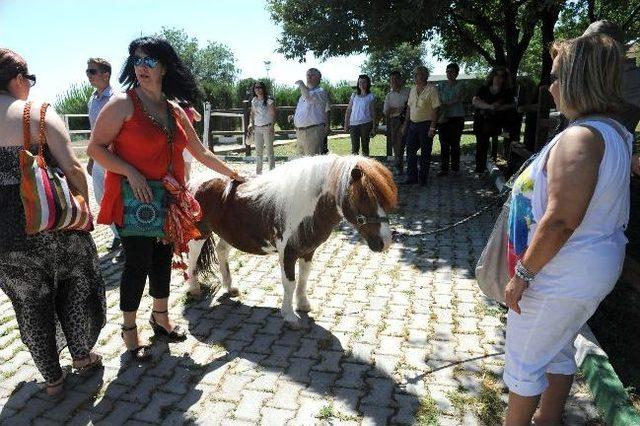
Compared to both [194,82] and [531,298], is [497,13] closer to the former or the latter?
[194,82]

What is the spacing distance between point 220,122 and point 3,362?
26.0m

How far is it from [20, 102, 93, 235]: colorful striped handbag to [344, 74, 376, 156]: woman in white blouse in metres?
8.14

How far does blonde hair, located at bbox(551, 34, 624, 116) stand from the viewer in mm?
1730

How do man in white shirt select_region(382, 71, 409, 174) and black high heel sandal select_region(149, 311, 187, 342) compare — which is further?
man in white shirt select_region(382, 71, 409, 174)

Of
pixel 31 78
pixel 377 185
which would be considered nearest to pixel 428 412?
pixel 377 185

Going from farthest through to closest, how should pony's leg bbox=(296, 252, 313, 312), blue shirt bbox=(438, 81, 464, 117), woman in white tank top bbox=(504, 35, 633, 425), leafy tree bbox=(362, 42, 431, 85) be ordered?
leafy tree bbox=(362, 42, 431, 85) < blue shirt bbox=(438, 81, 464, 117) < pony's leg bbox=(296, 252, 313, 312) < woman in white tank top bbox=(504, 35, 633, 425)

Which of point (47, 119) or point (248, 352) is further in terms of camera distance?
point (248, 352)

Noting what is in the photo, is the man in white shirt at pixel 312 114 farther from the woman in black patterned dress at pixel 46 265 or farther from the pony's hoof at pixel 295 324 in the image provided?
the woman in black patterned dress at pixel 46 265

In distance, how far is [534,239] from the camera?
180 cm

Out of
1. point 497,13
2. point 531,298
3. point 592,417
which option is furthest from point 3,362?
point 497,13

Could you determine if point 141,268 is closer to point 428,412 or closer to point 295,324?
point 295,324

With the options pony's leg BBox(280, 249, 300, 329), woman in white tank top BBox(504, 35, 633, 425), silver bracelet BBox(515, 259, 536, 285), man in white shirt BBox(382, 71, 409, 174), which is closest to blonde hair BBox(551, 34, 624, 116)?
woman in white tank top BBox(504, 35, 633, 425)

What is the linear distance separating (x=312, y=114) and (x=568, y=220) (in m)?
7.46

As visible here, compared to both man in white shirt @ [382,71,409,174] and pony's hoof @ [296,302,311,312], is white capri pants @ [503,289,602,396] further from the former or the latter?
man in white shirt @ [382,71,409,174]
